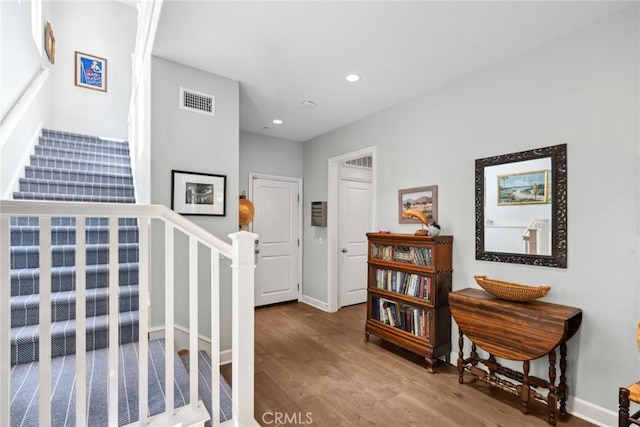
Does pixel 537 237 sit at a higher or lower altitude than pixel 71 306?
higher

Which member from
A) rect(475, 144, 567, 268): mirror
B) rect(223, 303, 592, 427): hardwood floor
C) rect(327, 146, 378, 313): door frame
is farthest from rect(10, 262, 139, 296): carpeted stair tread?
rect(475, 144, 567, 268): mirror

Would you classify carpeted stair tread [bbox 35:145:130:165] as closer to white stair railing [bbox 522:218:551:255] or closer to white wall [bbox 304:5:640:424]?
white wall [bbox 304:5:640:424]

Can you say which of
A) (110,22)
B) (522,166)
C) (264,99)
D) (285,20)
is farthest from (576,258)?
(110,22)

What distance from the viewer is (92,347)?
6.57 feet

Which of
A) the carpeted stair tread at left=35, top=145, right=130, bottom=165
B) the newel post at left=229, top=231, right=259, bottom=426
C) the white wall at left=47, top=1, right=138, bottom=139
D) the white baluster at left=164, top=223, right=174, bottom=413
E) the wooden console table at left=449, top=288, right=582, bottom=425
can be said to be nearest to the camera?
the white baluster at left=164, top=223, right=174, bottom=413

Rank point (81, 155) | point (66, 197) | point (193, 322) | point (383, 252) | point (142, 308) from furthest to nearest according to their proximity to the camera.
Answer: point (81, 155) → point (383, 252) → point (66, 197) → point (193, 322) → point (142, 308)

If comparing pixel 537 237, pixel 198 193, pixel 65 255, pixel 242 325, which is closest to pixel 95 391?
pixel 242 325

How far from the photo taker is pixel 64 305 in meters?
2.07

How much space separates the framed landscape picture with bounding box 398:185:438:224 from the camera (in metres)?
2.94

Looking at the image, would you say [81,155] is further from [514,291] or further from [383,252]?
[514,291]

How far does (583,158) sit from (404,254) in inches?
61.0

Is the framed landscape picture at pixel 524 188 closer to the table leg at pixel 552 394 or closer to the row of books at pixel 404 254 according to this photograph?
the row of books at pixel 404 254

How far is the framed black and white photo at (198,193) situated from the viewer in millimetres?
2551

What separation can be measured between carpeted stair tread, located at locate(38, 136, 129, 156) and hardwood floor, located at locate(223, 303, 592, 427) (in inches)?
134
